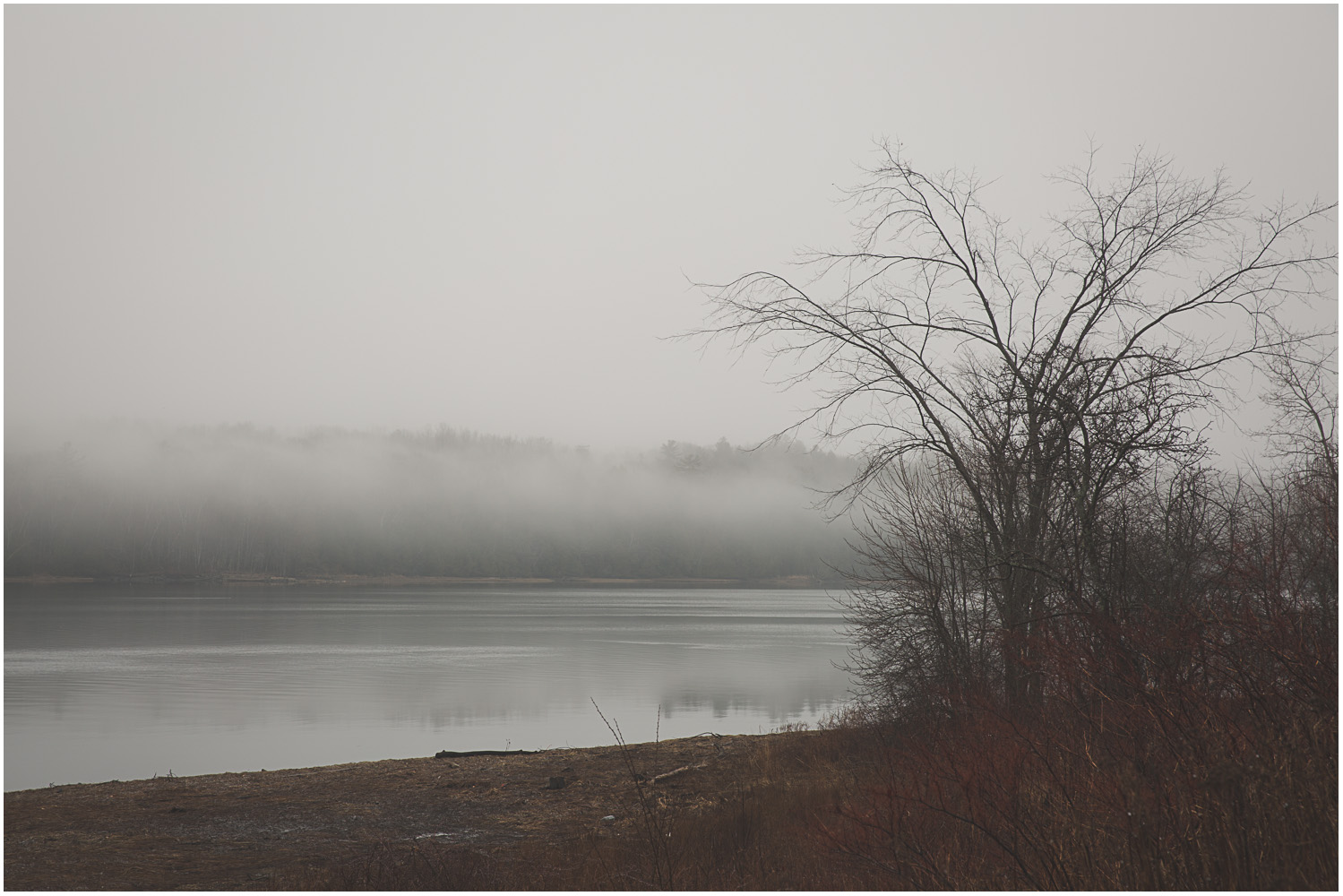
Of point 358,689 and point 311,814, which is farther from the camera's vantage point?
point 358,689

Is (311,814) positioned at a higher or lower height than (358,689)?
higher

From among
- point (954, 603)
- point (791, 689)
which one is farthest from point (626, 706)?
point (954, 603)

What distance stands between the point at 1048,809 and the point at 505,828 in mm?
7590

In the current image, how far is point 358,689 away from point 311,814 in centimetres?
2467

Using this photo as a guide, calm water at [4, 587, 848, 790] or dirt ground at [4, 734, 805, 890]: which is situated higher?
dirt ground at [4, 734, 805, 890]

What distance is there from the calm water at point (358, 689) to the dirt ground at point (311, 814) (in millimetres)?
5923

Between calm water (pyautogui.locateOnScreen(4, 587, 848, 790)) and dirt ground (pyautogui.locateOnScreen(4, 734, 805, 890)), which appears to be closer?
dirt ground (pyautogui.locateOnScreen(4, 734, 805, 890))

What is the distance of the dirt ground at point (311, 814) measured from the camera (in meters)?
10.1

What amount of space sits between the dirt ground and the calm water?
19.4 ft

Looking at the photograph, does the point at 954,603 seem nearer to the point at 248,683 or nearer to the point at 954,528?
the point at 954,528

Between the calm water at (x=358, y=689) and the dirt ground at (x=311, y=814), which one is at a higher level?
the dirt ground at (x=311, y=814)

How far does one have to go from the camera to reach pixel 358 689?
1426 inches

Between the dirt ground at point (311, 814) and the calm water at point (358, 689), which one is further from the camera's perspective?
the calm water at point (358, 689)

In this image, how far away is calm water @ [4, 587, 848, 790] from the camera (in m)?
23.8
